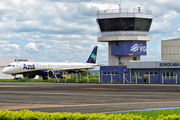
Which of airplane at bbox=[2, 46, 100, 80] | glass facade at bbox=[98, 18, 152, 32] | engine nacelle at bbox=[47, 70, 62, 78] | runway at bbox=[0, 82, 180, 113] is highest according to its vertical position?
glass facade at bbox=[98, 18, 152, 32]

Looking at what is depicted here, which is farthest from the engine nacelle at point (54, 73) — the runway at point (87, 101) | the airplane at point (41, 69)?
the runway at point (87, 101)

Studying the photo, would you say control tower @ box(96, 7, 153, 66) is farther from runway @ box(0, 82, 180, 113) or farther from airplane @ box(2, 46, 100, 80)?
runway @ box(0, 82, 180, 113)

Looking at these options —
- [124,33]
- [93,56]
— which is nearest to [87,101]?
[124,33]

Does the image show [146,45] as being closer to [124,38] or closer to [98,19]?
[124,38]

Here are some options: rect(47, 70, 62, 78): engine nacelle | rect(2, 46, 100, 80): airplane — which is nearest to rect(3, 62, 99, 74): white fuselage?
rect(2, 46, 100, 80): airplane

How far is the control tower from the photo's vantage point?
58.7 m

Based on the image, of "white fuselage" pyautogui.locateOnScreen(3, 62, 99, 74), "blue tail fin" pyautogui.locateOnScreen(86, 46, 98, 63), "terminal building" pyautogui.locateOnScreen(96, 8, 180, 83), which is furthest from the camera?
"blue tail fin" pyautogui.locateOnScreen(86, 46, 98, 63)

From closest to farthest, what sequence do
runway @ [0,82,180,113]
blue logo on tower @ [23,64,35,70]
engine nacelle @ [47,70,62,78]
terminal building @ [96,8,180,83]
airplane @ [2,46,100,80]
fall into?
runway @ [0,82,180,113] < terminal building @ [96,8,180,83] < airplane @ [2,46,100,80] < blue logo on tower @ [23,64,35,70] < engine nacelle @ [47,70,62,78]

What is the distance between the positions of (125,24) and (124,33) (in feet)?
5.99

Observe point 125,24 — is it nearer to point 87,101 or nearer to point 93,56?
point 93,56

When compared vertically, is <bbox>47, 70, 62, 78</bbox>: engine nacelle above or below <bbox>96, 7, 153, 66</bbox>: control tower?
below

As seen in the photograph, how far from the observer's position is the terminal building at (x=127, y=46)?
5466 centimetres

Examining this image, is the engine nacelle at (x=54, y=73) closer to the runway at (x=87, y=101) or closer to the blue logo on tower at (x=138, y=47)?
the blue logo on tower at (x=138, y=47)

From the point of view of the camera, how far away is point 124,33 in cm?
5916
